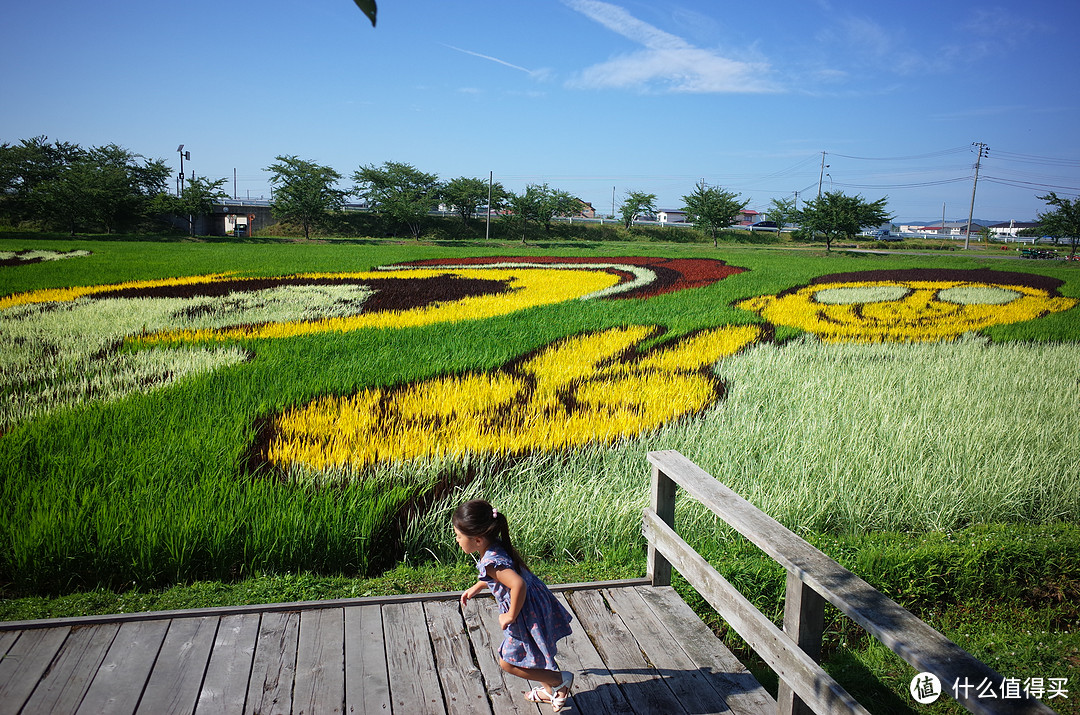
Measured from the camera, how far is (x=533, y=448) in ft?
16.6

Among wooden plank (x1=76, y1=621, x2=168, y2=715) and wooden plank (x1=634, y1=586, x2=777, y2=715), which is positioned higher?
wooden plank (x1=76, y1=621, x2=168, y2=715)

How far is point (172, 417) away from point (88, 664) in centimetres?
298

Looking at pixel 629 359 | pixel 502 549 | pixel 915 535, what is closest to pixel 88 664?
pixel 502 549

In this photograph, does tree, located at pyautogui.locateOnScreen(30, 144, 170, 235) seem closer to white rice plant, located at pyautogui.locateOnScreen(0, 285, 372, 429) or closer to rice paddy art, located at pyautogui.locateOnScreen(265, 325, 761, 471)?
white rice plant, located at pyautogui.locateOnScreen(0, 285, 372, 429)

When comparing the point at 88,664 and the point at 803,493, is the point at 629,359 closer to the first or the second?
the point at 803,493

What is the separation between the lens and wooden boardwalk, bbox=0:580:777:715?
238 cm

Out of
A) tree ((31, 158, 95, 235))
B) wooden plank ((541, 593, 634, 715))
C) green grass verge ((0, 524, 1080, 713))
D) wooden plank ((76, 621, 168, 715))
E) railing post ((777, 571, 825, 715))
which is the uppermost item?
tree ((31, 158, 95, 235))

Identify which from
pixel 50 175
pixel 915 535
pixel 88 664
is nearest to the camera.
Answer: pixel 88 664

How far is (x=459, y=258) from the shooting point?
23.9 metres

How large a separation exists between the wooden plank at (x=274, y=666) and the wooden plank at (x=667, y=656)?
4.66 feet

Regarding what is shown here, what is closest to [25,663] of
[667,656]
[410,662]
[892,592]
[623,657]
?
[410,662]

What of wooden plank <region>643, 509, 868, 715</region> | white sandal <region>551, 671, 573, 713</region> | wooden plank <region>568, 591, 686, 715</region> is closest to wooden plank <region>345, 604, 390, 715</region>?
white sandal <region>551, 671, 573, 713</region>

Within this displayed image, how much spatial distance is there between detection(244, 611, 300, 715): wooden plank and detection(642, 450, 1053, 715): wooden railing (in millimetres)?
1725

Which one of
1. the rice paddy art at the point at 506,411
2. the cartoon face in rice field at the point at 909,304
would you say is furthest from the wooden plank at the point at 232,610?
the cartoon face in rice field at the point at 909,304
